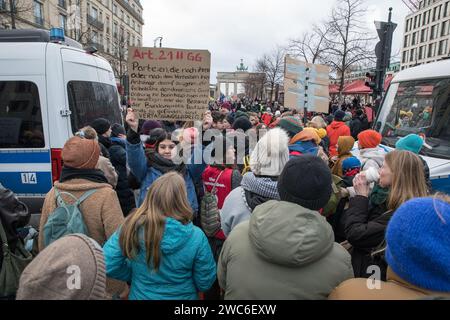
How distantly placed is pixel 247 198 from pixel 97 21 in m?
55.5

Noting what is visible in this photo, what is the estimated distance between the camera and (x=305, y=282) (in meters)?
1.51

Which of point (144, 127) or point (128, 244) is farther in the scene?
point (144, 127)

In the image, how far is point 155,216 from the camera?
2.00 metres

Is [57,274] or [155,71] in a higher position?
[155,71]

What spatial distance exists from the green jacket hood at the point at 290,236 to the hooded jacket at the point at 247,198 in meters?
0.78

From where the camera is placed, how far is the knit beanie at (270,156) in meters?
2.46

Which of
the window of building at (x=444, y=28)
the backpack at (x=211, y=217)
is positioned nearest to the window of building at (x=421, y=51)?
the window of building at (x=444, y=28)

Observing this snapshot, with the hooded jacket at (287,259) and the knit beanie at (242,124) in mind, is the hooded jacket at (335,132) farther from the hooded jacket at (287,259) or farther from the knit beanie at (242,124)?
the hooded jacket at (287,259)

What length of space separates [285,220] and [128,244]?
996 millimetres

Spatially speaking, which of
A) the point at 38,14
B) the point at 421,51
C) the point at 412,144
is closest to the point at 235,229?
the point at 412,144

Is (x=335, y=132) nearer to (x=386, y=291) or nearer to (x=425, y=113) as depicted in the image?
(x=425, y=113)

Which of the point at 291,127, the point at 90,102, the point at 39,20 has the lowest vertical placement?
the point at 291,127
